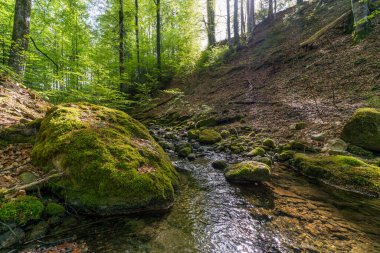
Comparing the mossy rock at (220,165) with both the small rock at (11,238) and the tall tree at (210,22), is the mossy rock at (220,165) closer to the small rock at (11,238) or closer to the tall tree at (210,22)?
the small rock at (11,238)

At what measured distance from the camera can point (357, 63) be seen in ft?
29.3

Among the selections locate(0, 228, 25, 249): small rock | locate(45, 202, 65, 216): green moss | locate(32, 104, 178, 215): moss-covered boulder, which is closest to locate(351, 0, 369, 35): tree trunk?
locate(32, 104, 178, 215): moss-covered boulder

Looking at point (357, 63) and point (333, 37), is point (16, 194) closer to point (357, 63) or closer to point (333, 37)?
point (357, 63)

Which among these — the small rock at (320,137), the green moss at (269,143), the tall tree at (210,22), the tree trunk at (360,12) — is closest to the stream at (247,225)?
the small rock at (320,137)

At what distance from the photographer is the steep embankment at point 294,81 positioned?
7.74 metres

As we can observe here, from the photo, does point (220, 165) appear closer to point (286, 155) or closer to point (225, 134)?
point (286, 155)

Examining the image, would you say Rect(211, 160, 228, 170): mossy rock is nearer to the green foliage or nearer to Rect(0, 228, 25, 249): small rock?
Rect(0, 228, 25, 249): small rock

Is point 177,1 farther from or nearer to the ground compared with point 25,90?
farther from the ground

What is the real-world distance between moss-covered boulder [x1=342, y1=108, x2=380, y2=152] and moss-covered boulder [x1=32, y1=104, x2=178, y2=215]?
502 centimetres

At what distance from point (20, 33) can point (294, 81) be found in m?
11.4

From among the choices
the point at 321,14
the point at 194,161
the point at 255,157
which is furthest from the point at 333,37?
the point at 194,161

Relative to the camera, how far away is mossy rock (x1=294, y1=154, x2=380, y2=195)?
435 centimetres

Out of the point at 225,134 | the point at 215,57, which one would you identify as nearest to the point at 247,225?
the point at 225,134

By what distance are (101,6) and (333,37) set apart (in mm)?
15347
